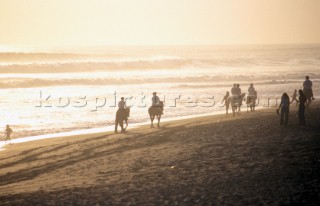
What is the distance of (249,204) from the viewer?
32.1 feet

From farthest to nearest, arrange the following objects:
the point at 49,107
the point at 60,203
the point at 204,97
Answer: the point at 204,97 → the point at 49,107 → the point at 60,203

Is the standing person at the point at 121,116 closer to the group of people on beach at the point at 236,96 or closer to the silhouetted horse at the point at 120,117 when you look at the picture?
the silhouetted horse at the point at 120,117

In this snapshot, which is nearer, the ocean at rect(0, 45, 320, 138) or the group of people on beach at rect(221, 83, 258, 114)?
the group of people on beach at rect(221, 83, 258, 114)

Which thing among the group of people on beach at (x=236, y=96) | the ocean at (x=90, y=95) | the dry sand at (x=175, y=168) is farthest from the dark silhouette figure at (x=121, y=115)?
the group of people on beach at (x=236, y=96)

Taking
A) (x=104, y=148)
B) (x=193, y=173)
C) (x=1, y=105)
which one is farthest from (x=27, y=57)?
(x=193, y=173)

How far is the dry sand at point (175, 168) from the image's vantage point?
10641 millimetres

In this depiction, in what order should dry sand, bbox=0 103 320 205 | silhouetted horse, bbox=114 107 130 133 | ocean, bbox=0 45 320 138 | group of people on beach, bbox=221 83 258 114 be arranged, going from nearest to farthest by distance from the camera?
dry sand, bbox=0 103 320 205, silhouetted horse, bbox=114 107 130 133, group of people on beach, bbox=221 83 258 114, ocean, bbox=0 45 320 138

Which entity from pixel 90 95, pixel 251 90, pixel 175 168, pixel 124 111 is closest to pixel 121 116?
pixel 124 111

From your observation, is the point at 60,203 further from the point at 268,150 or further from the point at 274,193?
the point at 268,150

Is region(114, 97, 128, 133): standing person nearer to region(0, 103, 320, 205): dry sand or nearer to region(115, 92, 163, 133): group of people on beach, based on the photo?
region(115, 92, 163, 133): group of people on beach

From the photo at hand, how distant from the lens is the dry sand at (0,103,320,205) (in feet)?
34.9

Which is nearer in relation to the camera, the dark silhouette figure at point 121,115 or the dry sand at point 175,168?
the dry sand at point 175,168

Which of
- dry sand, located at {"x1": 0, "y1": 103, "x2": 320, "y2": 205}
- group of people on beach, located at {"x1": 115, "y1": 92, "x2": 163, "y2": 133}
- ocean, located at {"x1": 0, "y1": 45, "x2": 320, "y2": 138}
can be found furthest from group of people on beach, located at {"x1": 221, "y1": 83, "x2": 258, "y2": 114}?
dry sand, located at {"x1": 0, "y1": 103, "x2": 320, "y2": 205}

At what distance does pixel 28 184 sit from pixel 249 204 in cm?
604
